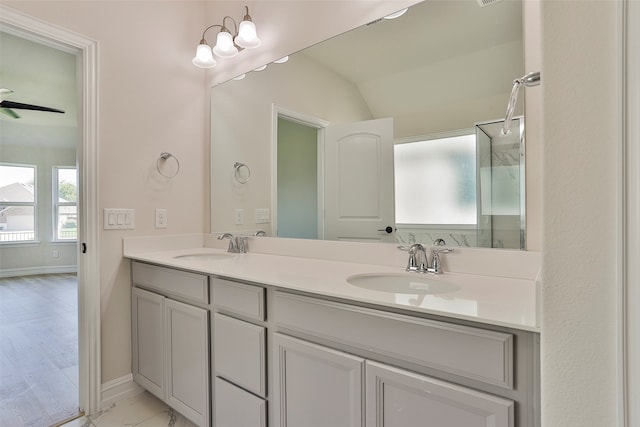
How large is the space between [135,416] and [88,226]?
1.04 meters

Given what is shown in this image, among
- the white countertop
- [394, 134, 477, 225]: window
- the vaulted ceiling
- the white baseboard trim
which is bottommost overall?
the white baseboard trim

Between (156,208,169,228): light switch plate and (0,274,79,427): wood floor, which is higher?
(156,208,169,228): light switch plate

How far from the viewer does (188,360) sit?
1.52 metres

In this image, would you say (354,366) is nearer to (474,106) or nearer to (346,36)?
(474,106)

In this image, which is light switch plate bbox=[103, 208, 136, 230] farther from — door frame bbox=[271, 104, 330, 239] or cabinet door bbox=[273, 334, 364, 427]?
→ cabinet door bbox=[273, 334, 364, 427]

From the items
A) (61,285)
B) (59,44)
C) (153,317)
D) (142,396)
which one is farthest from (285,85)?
(61,285)

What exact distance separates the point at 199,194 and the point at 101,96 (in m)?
0.80

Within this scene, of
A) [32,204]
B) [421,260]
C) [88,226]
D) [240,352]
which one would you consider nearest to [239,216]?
[88,226]

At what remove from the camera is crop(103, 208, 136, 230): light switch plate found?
5.96ft

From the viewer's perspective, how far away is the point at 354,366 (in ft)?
3.19

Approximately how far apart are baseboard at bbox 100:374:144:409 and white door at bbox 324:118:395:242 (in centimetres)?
145

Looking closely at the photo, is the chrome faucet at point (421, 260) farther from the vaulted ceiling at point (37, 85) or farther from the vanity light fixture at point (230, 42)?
the vaulted ceiling at point (37, 85)

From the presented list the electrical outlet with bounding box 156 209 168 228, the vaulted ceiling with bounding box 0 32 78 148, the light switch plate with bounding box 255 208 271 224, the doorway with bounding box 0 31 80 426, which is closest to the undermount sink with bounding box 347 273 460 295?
the light switch plate with bounding box 255 208 271 224

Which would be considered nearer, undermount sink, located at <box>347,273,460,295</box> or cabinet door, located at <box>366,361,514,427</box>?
cabinet door, located at <box>366,361,514,427</box>
